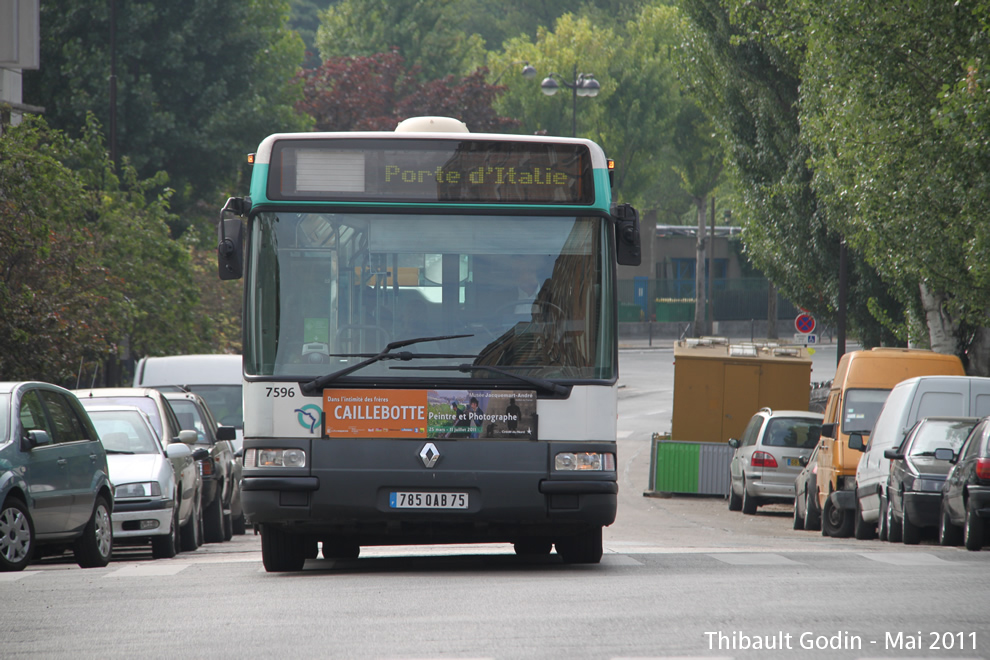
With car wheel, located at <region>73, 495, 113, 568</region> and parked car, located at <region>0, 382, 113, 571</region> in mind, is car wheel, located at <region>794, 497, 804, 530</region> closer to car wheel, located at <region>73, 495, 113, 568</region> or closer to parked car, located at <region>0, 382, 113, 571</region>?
parked car, located at <region>0, 382, 113, 571</region>

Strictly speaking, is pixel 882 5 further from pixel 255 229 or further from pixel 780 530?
pixel 255 229

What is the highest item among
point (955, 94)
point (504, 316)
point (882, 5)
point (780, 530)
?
point (882, 5)

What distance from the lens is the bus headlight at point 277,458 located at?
9078mm

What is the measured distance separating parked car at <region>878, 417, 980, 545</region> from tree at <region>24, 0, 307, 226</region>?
26.6 meters

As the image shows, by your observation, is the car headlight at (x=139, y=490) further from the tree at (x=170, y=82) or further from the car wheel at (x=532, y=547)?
the tree at (x=170, y=82)

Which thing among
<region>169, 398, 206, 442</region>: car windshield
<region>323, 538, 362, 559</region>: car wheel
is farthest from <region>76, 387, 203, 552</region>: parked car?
<region>323, 538, 362, 559</region>: car wheel

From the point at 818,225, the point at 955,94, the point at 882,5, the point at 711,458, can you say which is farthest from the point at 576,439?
the point at 818,225

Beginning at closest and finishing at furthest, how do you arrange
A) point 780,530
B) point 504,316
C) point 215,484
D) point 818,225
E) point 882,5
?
point 504,316 → point 215,484 → point 780,530 → point 882,5 → point 818,225

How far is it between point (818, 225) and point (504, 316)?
73.9 ft

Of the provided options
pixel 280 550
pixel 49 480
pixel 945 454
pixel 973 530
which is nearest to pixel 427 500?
pixel 280 550

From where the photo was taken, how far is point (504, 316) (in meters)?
9.07

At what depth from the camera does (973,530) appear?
42.8 ft

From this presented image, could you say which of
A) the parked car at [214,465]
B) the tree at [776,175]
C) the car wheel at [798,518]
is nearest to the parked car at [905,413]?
the car wheel at [798,518]

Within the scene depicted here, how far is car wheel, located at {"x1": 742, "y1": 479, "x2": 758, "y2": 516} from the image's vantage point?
2305 centimetres
